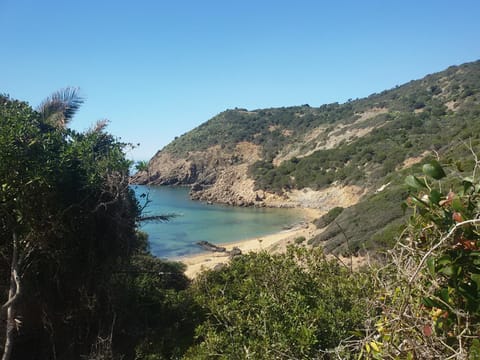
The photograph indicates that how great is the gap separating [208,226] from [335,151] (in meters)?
21.7

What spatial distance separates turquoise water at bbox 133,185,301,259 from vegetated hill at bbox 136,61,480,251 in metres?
4.40

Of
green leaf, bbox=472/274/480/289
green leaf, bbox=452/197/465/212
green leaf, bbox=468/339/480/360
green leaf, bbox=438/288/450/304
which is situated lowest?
green leaf, bbox=468/339/480/360

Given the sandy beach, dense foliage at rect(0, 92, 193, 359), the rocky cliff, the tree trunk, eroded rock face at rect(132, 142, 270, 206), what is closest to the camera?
the tree trunk

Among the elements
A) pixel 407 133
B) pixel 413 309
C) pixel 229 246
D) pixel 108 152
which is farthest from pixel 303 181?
pixel 413 309

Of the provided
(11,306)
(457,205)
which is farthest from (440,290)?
(11,306)

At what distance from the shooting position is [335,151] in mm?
49312

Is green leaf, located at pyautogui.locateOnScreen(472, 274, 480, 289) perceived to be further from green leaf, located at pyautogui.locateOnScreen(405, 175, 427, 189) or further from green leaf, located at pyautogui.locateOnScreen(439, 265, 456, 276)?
green leaf, located at pyautogui.locateOnScreen(405, 175, 427, 189)

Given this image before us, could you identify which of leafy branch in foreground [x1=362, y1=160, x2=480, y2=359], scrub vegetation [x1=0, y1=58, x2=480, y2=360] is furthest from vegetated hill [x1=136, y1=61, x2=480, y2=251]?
leafy branch in foreground [x1=362, y1=160, x2=480, y2=359]

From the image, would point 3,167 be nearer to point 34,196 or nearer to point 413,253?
point 34,196

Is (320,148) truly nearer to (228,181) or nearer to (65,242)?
(228,181)

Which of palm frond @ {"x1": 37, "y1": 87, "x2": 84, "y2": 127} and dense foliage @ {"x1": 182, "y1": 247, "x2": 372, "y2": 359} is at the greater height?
palm frond @ {"x1": 37, "y1": 87, "x2": 84, "y2": 127}

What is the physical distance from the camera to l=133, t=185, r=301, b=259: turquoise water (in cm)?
2948

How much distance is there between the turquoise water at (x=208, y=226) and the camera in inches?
1161

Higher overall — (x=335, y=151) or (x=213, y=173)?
(x=213, y=173)
